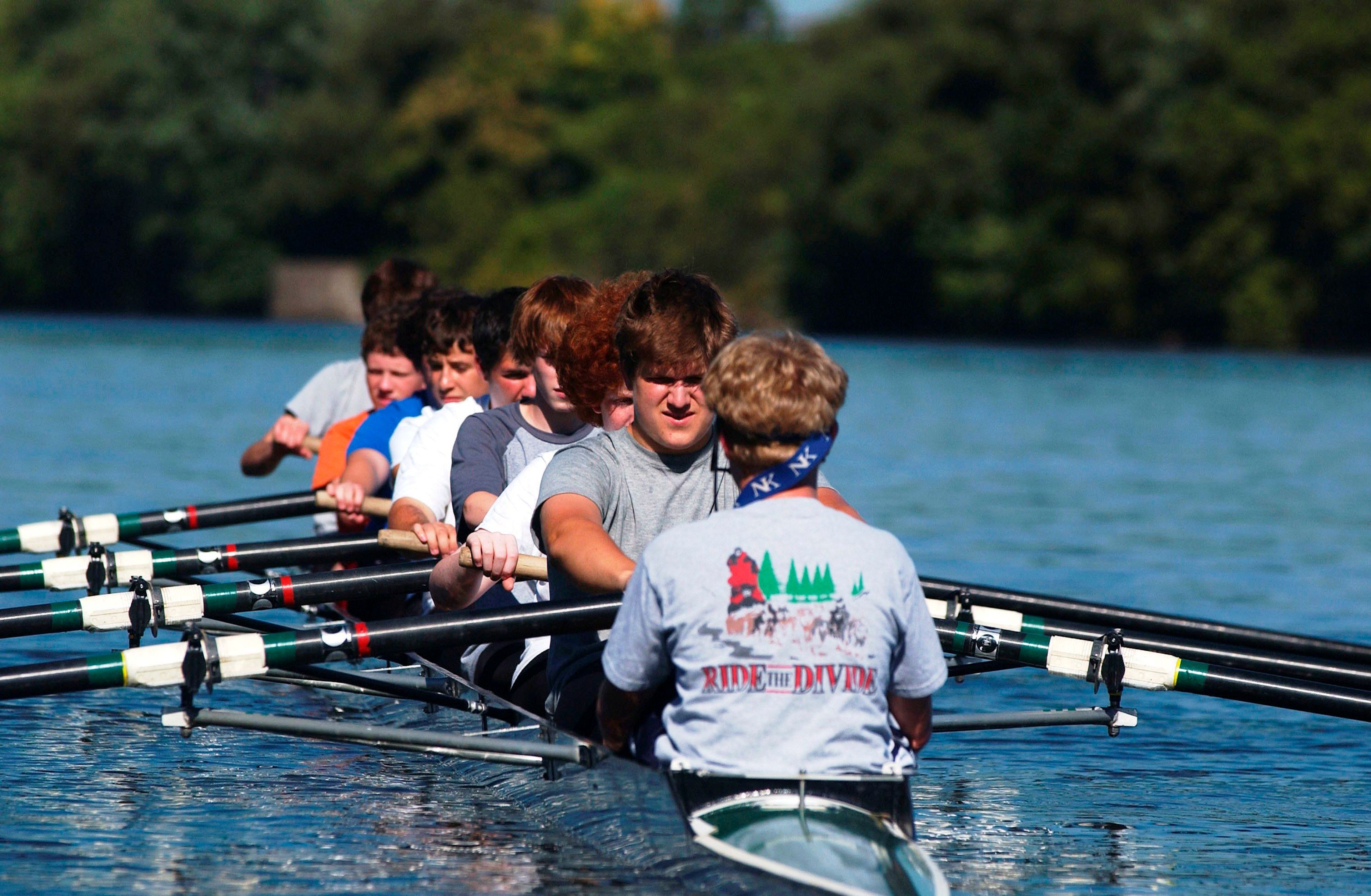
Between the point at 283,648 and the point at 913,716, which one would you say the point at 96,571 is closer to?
the point at 283,648

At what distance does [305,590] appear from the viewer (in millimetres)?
6105

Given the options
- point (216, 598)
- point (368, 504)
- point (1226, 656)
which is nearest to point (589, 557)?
point (216, 598)

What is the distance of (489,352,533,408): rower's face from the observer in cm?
630

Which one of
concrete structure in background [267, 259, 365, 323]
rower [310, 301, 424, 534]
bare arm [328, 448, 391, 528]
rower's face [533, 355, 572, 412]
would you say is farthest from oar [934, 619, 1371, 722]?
concrete structure in background [267, 259, 365, 323]

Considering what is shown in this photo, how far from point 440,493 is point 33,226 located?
58.3 metres

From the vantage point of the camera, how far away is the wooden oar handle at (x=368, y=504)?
716cm

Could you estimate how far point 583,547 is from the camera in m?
4.62

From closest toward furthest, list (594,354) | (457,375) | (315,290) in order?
(594,354) < (457,375) < (315,290)

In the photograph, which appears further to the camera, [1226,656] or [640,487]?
[1226,656]

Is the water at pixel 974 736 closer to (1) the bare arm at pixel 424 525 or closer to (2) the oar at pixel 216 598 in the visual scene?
(2) the oar at pixel 216 598

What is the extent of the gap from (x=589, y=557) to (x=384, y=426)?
3165mm

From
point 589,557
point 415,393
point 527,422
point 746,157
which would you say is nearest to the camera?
point 589,557

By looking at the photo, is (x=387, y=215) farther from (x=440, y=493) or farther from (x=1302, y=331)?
(x=440, y=493)

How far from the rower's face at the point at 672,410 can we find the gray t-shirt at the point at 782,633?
698mm
